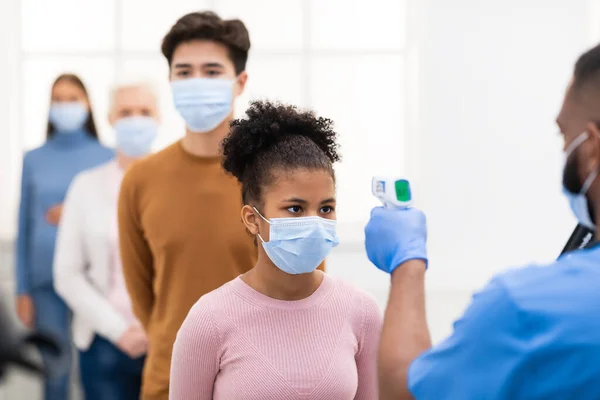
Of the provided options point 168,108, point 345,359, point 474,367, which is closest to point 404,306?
point 474,367

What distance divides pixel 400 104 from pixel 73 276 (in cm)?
183

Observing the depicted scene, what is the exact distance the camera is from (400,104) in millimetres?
4121

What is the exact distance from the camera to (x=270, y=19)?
4.06m

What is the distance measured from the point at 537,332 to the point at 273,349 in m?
0.61

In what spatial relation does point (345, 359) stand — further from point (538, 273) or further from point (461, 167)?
point (461, 167)

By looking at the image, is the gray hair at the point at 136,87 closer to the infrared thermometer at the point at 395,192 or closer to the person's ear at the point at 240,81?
the person's ear at the point at 240,81

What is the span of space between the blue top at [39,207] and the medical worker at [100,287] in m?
0.53

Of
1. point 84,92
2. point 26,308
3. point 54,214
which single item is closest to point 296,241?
point 54,214

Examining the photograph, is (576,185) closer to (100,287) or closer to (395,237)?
(395,237)

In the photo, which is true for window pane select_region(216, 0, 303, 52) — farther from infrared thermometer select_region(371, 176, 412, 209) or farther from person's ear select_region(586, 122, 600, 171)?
person's ear select_region(586, 122, 600, 171)

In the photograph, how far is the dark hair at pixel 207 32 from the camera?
2.11m

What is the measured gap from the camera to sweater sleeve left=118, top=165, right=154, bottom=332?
2113 millimetres

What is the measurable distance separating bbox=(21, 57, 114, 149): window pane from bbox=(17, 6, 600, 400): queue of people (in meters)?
1.24

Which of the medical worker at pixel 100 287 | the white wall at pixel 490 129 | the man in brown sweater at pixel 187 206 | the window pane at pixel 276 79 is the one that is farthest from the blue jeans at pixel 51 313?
the white wall at pixel 490 129
